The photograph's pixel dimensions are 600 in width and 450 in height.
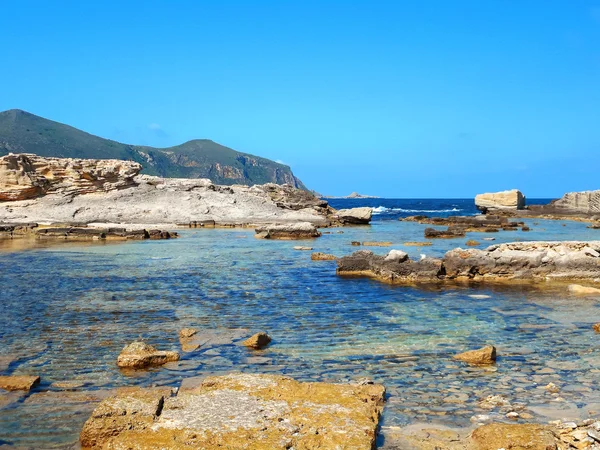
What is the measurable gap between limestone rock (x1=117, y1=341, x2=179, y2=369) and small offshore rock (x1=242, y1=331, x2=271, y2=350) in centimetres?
116

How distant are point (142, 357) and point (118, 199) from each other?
3672 centimetres

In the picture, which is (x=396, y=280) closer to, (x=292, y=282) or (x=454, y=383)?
(x=292, y=282)

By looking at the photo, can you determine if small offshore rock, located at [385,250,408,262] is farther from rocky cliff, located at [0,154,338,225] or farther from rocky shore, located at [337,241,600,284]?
rocky cliff, located at [0,154,338,225]

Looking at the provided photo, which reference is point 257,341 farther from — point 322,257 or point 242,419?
point 322,257

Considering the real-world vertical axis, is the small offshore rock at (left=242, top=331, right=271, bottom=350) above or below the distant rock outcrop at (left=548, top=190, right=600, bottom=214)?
below

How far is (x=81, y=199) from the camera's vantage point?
1602 inches

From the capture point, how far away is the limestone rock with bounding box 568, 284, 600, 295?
12.4 m

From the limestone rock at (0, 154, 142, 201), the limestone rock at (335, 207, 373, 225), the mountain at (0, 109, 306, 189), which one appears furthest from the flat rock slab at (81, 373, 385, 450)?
the mountain at (0, 109, 306, 189)

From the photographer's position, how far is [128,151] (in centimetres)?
15500

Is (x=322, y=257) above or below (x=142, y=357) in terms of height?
above

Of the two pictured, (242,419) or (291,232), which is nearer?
(242,419)

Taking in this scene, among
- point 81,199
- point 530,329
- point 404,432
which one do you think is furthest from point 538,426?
point 81,199

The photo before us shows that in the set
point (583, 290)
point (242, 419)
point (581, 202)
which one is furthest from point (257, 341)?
point (581, 202)

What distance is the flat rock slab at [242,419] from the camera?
4.14m
